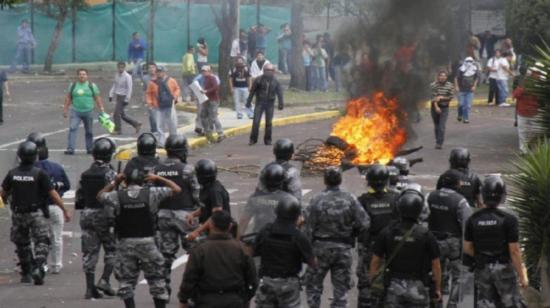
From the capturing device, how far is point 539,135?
13.6 meters

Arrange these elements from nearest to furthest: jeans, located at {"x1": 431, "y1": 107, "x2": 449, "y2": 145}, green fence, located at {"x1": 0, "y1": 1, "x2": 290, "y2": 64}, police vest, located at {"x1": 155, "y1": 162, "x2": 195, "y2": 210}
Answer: police vest, located at {"x1": 155, "y1": 162, "x2": 195, "y2": 210}, jeans, located at {"x1": 431, "y1": 107, "x2": 449, "y2": 145}, green fence, located at {"x1": 0, "y1": 1, "x2": 290, "y2": 64}

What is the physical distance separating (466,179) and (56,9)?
30977mm

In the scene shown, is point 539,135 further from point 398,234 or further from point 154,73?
point 154,73

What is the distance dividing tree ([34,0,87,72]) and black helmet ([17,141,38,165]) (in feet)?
88.7

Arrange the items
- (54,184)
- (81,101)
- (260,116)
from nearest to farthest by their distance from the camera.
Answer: (54,184) → (81,101) → (260,116)

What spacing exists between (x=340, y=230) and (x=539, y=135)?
3.13m

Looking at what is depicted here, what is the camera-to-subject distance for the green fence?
4312 cm

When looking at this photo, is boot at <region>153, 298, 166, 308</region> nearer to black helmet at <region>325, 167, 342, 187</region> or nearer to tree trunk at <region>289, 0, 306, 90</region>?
black helmet at <region>325, 167, 342, 187</region>

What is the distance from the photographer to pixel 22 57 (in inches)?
1639

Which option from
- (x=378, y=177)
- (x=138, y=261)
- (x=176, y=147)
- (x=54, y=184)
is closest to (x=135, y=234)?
(x=138, y=261)

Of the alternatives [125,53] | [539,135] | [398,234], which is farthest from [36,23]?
[398,234]

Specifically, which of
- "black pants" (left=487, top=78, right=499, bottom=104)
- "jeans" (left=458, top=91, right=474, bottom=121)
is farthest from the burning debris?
"black pants" (left=487, top=78, right=499, bottom=104)

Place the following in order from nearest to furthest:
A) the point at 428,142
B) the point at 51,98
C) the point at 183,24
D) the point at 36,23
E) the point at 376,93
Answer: the point at 376,93 → the point at 428,142 → the point at 51,98 → the point at 36,23 → the point at 183,24

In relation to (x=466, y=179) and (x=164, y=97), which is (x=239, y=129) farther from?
(x=466, y=179)
